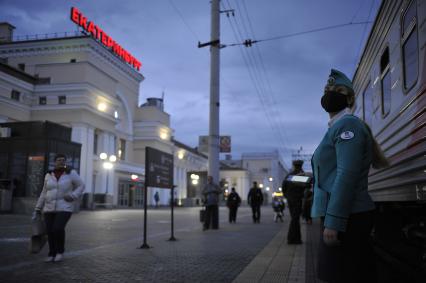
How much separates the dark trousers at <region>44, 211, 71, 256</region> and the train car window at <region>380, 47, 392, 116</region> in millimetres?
5357

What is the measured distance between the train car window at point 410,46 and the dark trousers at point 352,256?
3179mm

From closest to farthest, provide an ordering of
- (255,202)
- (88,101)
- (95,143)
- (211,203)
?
(211,203), (255,202), (88,101), (95,143)

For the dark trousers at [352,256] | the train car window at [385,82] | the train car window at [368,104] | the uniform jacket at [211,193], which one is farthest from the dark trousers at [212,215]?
the dark trousers at [352,256]

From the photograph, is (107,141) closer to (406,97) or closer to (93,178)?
(93,178)

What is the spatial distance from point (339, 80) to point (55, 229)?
5817mm

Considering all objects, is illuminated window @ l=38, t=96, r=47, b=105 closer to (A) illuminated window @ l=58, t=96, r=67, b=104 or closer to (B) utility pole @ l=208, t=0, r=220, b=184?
(A) illuminated window @ l=58, t=96, r=67, b=104

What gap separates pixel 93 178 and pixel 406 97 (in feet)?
136

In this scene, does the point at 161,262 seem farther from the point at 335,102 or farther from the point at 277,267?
the point at 335,102

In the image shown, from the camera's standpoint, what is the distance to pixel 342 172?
2434 mm

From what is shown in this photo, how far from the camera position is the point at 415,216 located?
6434 mm

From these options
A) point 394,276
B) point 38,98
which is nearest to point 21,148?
point 38,98

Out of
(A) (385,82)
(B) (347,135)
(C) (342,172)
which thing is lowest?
(C) (342,172)

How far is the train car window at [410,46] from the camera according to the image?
16.6ft

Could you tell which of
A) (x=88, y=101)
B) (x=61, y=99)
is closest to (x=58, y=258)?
(x=88, y=101)
